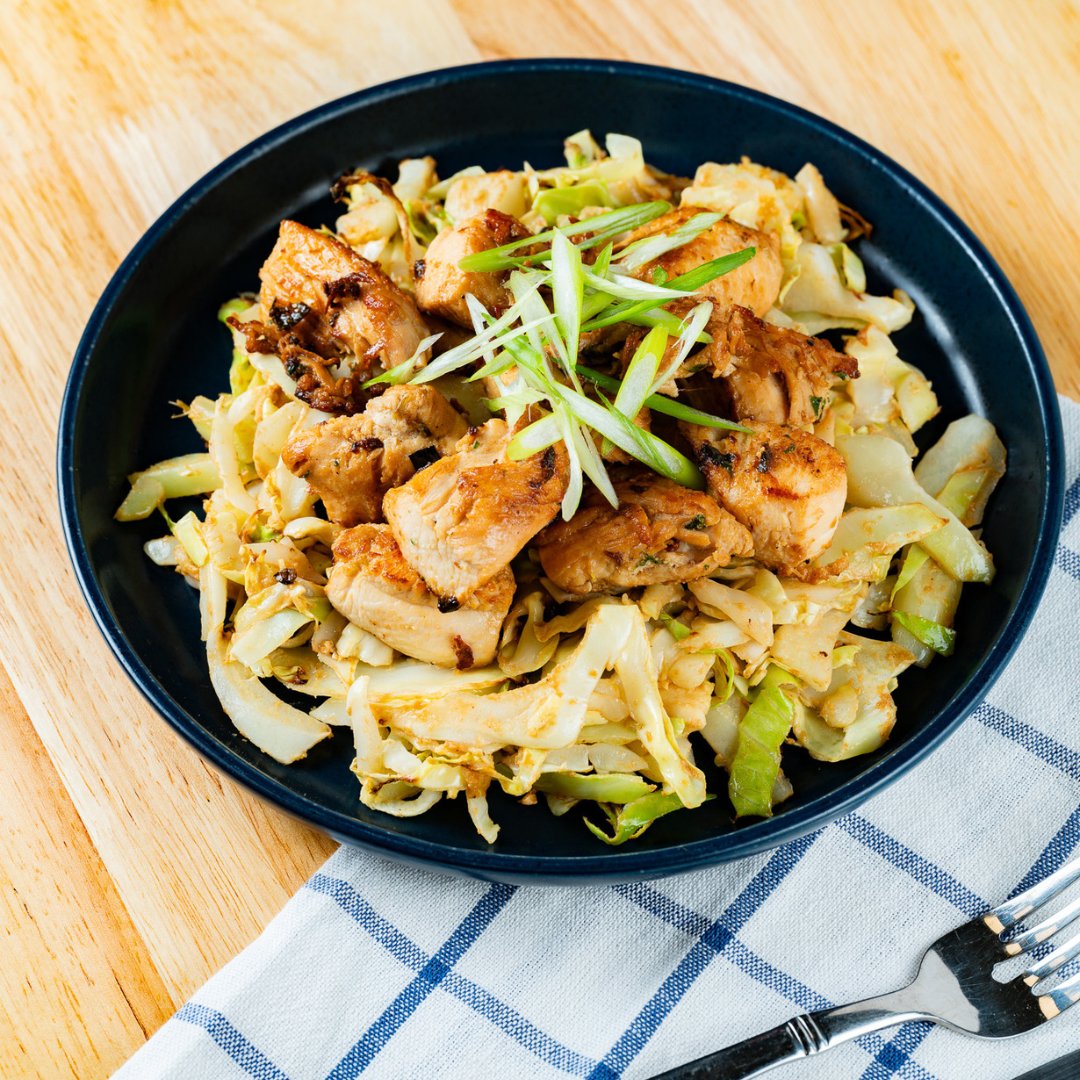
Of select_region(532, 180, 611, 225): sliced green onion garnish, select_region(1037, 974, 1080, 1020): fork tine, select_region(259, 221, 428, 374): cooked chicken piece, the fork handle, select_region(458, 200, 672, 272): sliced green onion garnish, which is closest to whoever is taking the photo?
the fork handle

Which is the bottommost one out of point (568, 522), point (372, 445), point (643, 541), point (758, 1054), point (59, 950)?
point (59, 950)

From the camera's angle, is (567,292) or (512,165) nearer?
(567,292)

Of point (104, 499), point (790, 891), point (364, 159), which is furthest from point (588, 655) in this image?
point (364, 159)

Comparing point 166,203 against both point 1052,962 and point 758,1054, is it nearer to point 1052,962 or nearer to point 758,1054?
point 758,1054

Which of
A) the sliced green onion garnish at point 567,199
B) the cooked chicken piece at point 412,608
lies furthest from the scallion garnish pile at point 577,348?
the sliced green onion garnish at point 567,199

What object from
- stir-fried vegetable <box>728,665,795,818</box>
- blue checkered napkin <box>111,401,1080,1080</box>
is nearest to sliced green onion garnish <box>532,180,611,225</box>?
stir-fried vegetable <box>728,665,795,818</box>

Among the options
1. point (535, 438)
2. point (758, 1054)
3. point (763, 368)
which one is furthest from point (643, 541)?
point (758, 1054)

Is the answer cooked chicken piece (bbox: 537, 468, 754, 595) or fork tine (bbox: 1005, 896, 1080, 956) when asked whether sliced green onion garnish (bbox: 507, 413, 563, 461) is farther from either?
fork tine (bbox: 1005, 896, 1080, 956)
